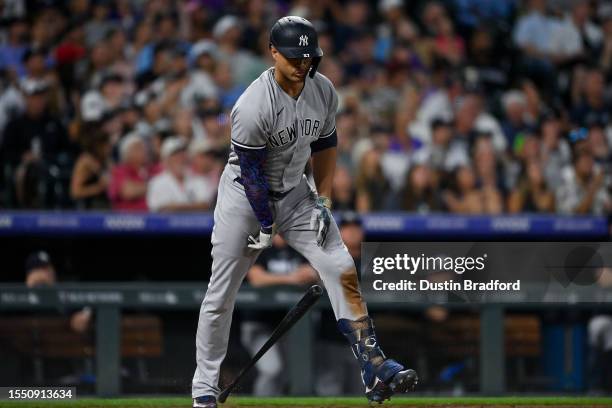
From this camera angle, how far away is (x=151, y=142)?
1052 centimetres

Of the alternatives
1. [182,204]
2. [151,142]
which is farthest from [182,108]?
[182,204]

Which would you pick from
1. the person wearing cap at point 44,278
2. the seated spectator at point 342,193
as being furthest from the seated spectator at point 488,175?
the person wearing cap at point 44,278

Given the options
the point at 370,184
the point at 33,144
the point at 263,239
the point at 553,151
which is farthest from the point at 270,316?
the point at 553,151

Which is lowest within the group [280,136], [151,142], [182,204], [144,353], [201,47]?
[144,353]

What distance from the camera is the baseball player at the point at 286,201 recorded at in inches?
227

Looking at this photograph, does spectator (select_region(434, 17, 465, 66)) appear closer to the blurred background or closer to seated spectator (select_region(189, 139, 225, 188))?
the blurred background

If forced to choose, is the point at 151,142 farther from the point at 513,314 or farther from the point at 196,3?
the point at 513,314

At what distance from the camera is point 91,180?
980cm

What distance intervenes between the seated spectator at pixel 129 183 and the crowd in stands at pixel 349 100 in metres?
0.01

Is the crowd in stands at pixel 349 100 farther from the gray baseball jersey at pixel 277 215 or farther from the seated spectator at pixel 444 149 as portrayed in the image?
the gray baseball jersey at pixel 277 215

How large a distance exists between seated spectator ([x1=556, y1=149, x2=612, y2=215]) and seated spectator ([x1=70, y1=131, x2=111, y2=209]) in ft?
12.7

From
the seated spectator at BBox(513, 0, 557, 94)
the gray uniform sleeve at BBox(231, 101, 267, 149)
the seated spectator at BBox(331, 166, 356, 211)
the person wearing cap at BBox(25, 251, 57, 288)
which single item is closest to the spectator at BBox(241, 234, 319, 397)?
the seated spectator at BBox(331, 166, 356, 211)

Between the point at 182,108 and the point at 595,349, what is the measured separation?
169 inches

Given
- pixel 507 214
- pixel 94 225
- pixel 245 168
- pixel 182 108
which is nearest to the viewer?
pixel 245 168
